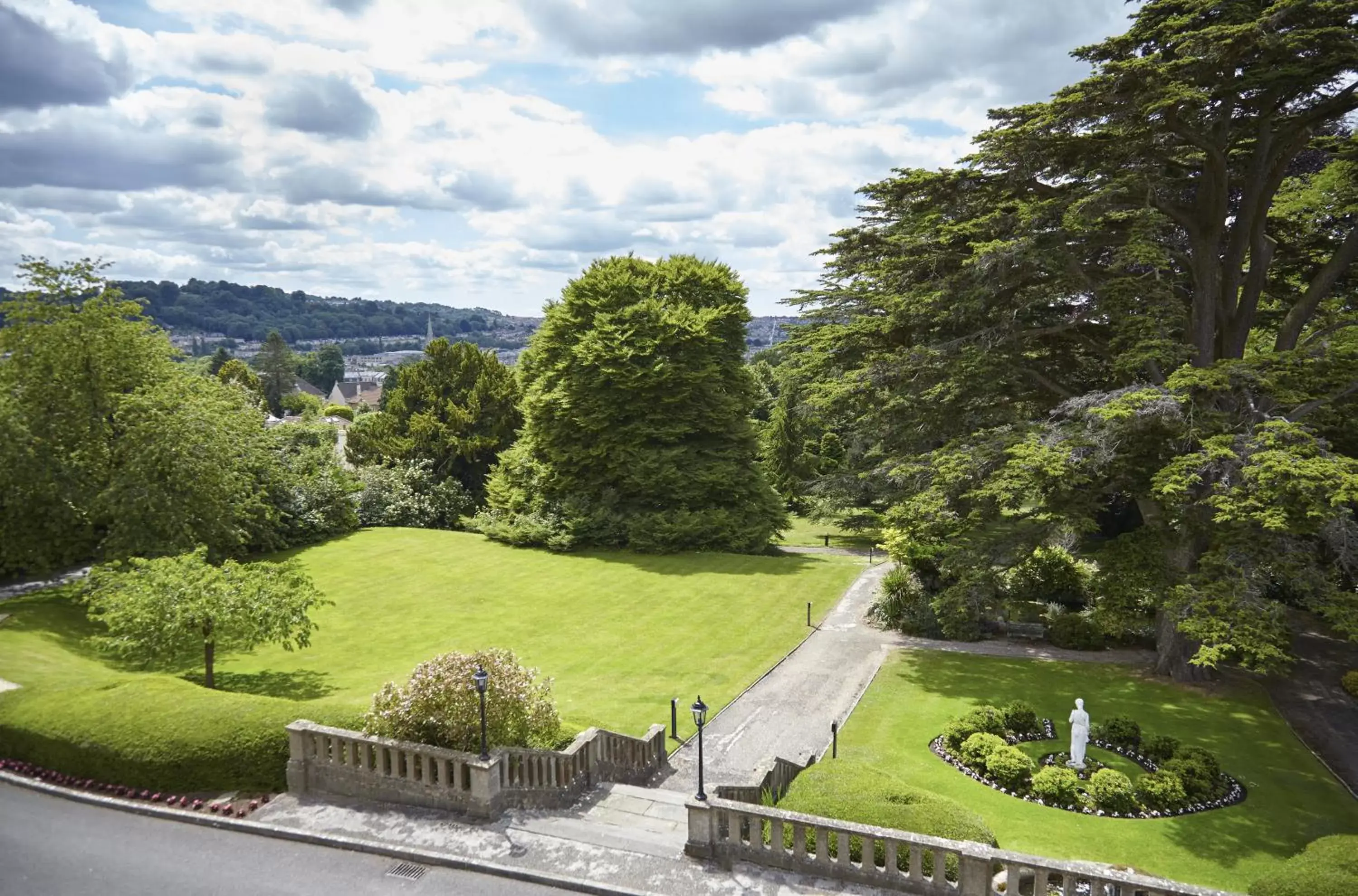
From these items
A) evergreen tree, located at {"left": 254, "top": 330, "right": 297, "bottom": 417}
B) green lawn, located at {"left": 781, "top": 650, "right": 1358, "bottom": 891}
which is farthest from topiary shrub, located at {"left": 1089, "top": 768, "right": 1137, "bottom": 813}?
evergreen tree, located at {"left": 254, "top": 330, "right": 297, "bottom": 417}

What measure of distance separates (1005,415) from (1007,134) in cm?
828

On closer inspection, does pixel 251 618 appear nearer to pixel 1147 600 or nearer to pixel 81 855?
pixel 81 855

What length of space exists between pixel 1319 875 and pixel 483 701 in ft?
38.0

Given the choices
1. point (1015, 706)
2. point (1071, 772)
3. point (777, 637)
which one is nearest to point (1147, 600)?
point (1015, 706)

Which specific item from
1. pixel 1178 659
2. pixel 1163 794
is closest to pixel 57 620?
pixel 1163 794

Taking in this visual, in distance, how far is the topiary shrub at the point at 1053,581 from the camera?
1145 inches

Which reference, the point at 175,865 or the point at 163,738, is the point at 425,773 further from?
the point at 163,738

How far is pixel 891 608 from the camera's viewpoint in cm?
2819

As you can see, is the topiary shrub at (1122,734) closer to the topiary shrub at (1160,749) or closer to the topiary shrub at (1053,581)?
the topiary shrub at (1160,749)

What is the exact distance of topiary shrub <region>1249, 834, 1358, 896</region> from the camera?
10.1 meters

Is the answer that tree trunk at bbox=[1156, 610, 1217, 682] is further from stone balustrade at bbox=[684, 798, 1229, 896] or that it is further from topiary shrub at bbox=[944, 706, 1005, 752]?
stone balustrade at bbox=[684, 798, 1229, 896]

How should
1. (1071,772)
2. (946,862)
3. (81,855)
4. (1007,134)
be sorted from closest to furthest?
(946,862)
(81,855)
(1071,772)
(1007,134)

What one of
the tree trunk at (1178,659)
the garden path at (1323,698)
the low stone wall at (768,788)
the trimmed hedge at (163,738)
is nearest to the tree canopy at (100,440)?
the trimmed hedge at (163,738)

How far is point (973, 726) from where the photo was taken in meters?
18.7
